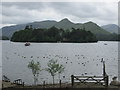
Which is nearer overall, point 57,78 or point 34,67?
point 34,67

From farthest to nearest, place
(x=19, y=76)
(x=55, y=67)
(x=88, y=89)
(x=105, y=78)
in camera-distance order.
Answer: (x=19, y=76), (x=55, y=67), (x=105, y=78), (x=88, y=89)

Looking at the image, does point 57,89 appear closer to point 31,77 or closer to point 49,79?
point 49,79

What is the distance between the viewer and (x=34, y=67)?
1510 inches

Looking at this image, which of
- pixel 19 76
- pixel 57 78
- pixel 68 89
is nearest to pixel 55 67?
pixel 57 78

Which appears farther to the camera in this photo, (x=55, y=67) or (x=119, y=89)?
(x=55, y=67)

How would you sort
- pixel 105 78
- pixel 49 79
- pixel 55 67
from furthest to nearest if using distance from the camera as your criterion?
pixel 49 79 < pixel 55 67 < pixel 105 78

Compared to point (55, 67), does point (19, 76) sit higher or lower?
lower

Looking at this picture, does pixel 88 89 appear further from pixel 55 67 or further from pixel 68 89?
pixel 55 67

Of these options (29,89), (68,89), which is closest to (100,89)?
(68,89)

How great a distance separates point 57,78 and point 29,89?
26.3 m

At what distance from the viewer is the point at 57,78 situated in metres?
48.5

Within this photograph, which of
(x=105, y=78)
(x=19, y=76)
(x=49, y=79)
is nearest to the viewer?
(x=105, y=78)

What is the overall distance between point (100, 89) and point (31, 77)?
30831mm

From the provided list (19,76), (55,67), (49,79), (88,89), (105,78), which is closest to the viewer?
(88,89)
